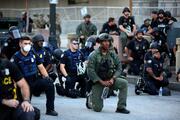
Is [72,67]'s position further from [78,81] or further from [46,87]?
[46,87]

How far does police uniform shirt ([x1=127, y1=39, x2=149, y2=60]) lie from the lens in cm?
1627

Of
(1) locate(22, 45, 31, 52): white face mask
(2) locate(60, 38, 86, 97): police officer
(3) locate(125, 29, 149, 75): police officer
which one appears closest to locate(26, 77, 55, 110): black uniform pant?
(1) locate(22, 45, 31, 52): white face mask

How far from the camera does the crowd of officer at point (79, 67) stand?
270 inches

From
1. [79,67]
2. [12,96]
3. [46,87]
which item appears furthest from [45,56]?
[12,96]

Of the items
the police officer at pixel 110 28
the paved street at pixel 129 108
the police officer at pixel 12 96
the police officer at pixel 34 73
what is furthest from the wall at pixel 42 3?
the police officer at pixel 12 96

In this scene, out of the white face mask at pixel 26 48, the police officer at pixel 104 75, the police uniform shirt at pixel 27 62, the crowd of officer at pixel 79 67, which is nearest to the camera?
the crowd of officer at pixel 79 67

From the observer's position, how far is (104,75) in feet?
34.7

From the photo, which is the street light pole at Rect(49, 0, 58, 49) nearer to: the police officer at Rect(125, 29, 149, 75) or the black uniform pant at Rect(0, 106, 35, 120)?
the police officer at Rect(125, 29, 149, 75)

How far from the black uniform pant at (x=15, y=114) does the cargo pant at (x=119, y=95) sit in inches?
154

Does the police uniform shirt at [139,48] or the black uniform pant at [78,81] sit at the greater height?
the police uniform shirt at [139,48]

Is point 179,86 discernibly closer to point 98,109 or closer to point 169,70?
point 169,70

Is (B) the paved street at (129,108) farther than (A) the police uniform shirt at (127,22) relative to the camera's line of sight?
No

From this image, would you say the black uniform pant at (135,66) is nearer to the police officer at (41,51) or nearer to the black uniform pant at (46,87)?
the police officer at (41,51)

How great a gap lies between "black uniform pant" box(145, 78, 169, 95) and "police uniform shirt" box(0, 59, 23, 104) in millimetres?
7180
